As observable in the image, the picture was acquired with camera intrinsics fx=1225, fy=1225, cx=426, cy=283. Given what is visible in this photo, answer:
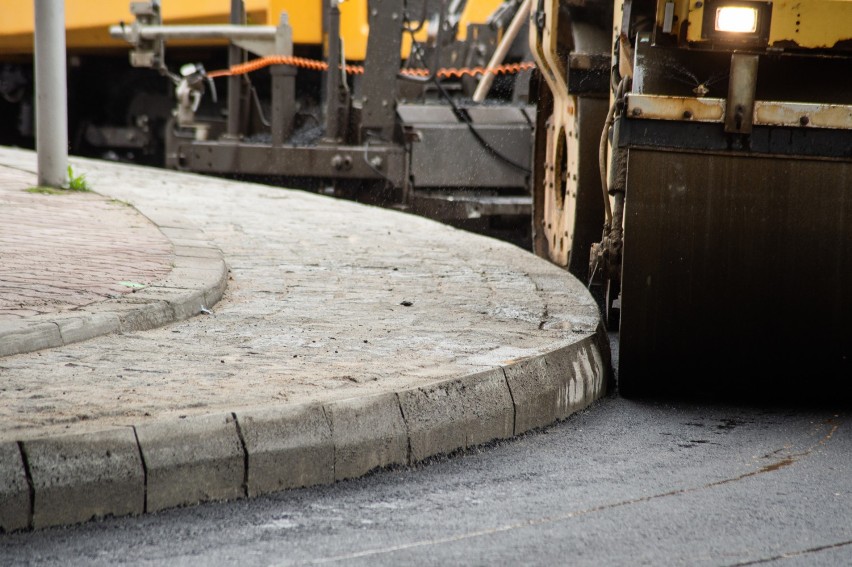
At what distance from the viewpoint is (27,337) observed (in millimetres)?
3840

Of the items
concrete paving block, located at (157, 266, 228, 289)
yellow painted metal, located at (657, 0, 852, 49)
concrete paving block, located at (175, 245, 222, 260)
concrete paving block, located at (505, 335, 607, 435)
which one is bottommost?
concrete paving block, located at (505, 335, 607, 435)

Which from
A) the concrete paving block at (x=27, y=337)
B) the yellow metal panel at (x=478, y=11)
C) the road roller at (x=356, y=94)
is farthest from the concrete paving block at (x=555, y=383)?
the yellow metal panel at (x=478, y=11)

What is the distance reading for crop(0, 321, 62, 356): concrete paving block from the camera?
3.78 metres

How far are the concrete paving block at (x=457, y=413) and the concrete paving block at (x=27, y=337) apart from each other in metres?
1.23

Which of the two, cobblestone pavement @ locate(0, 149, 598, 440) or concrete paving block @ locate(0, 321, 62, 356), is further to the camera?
concrete paving block @ locate(0, 321, 62, 356)

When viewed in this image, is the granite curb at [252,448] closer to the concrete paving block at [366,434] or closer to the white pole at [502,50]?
the concrete paving block at [366,434]

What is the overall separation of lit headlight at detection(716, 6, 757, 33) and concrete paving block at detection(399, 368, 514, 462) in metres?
1.31

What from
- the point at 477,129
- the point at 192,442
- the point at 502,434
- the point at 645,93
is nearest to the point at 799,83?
the point at 645,93

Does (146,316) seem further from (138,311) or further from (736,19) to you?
(736,19)

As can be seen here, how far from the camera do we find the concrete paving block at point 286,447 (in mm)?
3080

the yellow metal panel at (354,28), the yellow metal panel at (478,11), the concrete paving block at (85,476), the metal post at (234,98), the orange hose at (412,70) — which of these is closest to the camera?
the concrete paving block at (85,476)

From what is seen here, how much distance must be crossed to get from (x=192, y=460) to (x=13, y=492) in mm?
435

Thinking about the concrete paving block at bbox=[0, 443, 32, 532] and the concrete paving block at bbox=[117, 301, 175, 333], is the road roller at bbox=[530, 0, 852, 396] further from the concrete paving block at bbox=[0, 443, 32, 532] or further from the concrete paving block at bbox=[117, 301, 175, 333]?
the concrete paving block at bbox=[0, 443, 32, 532]

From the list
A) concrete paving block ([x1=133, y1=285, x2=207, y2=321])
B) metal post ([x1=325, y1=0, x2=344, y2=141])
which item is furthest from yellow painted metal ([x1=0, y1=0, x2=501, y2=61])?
concrete paving block ([x1=133, y1=285, x2=207, y2=321])
